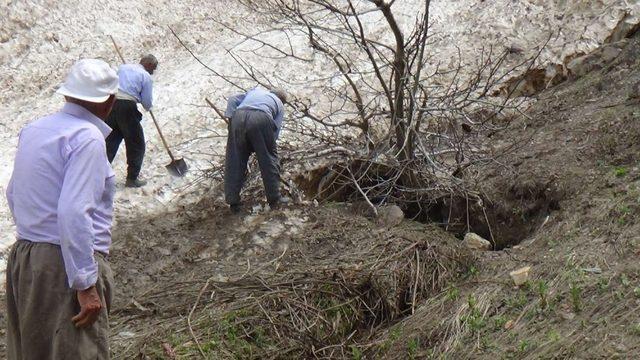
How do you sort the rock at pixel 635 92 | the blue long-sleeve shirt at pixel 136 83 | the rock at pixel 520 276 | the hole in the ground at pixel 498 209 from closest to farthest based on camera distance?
the rock at pixel 520 276
the hole in the ground at pixel 498 209
the blue long-sleeve shirt at pixel 136 83
the rock at pixel 635 92

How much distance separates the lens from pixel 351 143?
7.38 m

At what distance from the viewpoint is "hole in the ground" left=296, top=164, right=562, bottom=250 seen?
6367 mm

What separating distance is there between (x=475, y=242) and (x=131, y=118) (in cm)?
305

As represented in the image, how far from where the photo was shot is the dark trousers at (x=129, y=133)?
6773 millimetres

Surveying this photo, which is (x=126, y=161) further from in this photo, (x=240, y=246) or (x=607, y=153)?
(x=607, y=153)

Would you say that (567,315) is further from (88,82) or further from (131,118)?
(131,118)

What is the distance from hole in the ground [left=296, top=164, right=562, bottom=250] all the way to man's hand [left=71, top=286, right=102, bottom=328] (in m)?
4.03

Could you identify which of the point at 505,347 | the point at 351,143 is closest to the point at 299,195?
the point at 351,143

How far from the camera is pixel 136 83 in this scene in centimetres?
690

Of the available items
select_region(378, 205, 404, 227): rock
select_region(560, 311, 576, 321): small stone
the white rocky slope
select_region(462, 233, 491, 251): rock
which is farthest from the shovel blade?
select_region(560, 311, 576, 321): small stone

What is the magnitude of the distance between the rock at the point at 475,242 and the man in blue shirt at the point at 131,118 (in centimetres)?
285

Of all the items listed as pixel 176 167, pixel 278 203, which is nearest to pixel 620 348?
pixel 278 203

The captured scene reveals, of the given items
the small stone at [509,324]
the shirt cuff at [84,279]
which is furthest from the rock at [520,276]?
the shirt cuff at [84,279]

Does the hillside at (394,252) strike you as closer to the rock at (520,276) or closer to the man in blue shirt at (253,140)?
the rock at (520,276)
